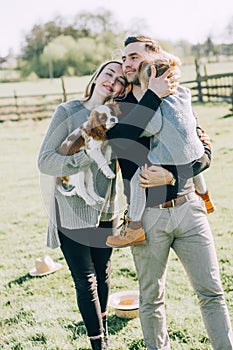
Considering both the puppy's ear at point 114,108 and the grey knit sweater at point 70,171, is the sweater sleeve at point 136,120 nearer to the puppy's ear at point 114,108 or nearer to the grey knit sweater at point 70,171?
the puppy's ear at point 114,108

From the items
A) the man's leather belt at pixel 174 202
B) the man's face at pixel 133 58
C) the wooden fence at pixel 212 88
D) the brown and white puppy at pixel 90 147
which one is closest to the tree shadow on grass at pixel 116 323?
the brown and white puppy at pixel 90 147

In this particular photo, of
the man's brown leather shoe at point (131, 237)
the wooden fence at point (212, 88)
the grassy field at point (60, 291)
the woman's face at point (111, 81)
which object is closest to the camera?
the man's brown leather shoe at point (131, 237)

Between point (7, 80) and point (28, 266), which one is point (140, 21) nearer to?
point (7, 80)

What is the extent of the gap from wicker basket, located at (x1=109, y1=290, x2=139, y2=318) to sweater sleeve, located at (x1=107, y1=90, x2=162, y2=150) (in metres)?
1.48

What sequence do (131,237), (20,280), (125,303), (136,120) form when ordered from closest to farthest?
(136,120) < (131,237) < (125,303) < (20,280)

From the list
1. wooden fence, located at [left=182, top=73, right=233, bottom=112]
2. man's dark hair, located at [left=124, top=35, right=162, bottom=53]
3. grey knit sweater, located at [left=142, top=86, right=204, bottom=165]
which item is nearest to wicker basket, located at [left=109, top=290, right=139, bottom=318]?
grey knit sweater, located at [left=142, top=86, right=204, bottom=165]

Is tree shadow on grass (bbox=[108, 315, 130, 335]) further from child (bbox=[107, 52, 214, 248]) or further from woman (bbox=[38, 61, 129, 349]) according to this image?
child (bbox=[107, 52, 214, 248])

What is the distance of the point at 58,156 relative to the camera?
96.4 inches

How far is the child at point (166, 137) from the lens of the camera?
6.88 feet

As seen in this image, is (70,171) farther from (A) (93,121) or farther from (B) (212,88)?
(B) (212,88)

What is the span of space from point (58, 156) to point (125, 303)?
4.64 feet

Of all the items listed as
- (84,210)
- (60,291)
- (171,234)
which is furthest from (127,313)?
(171,234)

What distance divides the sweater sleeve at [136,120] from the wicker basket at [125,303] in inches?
58.1

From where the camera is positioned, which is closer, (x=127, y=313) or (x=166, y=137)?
(x=166, y=137)
